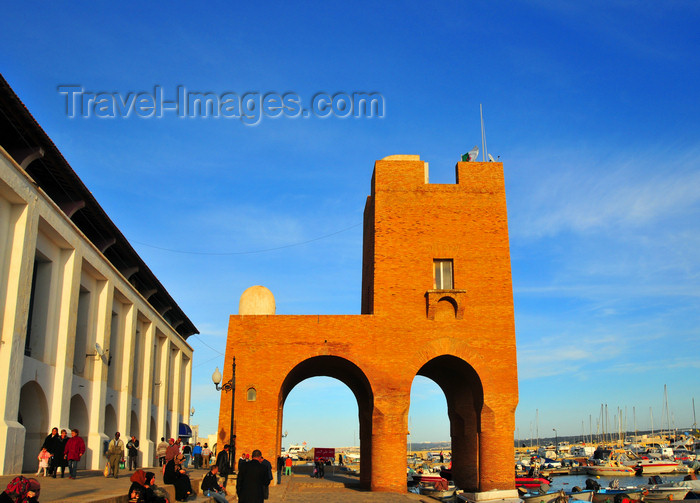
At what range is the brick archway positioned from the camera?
26.3 meters

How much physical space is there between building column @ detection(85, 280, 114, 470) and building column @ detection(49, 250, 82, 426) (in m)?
3.23

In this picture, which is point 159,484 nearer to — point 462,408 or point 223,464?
point 223,464

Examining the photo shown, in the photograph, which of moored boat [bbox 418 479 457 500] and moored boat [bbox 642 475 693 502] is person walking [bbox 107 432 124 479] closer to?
moored boat [bbox 418 479 457 500]

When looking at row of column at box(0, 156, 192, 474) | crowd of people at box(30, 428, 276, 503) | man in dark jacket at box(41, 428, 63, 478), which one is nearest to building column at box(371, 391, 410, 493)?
crowd of people at box(30, 428, 276, 503)

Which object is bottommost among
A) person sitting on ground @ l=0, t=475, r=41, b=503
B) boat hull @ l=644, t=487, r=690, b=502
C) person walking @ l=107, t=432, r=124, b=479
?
boat hull @ l=644, t=487, r=690, b=502

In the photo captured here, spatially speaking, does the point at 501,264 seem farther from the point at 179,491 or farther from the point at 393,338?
the point at 179,491

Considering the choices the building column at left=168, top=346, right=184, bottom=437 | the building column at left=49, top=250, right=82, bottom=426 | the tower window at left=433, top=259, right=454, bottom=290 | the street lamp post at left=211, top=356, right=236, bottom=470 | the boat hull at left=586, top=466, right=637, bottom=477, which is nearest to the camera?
the street lamp post at left=211, top=356, right=236, bottom=470

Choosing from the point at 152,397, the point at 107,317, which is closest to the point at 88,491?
the point at 107,317

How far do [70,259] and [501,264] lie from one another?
17.9m

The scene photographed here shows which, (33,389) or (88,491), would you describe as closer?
(88,491)

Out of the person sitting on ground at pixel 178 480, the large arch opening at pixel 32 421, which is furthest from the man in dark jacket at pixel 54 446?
the large arch opening at pixel 32 421

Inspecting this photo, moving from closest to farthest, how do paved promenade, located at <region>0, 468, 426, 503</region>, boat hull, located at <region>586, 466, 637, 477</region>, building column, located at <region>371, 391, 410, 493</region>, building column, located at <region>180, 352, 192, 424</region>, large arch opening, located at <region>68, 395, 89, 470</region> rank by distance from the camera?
paved promenade, located at <region>0, 468, 426, 503</region>
building column, located at <region>371, 391, 410, 493</region>
large arch opening, located at <region>68, 395, 89, 470</region>
building column, located at <region>180, 352, 192, 424</region>
boat hull, located at <region>586, 466, 637, 477</region>

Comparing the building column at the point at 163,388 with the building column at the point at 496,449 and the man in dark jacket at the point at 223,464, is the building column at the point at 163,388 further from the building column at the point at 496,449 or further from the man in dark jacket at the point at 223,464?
the building column at the point at 496,449

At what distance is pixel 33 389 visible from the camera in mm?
23469
